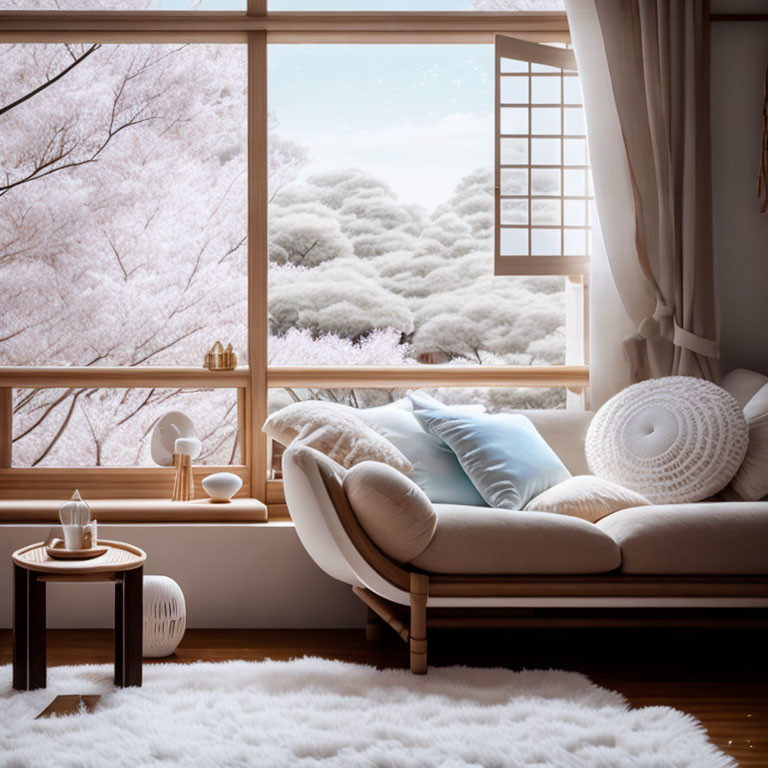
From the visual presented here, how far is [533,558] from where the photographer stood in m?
3.04

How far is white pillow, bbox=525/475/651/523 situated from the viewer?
338 cm

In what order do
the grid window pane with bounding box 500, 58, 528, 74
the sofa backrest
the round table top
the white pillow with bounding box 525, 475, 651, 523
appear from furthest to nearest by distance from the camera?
the grid window pane with bounding box 500, 58, 528, 74 → the sofa backrest → the white pillow with bounding box 525, 475, 651, 523 → the round table top

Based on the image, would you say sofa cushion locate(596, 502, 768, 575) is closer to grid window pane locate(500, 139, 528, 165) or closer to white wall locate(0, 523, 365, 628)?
white wall locate(0, 523, 365, 628)

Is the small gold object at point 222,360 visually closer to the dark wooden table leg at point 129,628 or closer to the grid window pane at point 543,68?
the dark wooden table leg at point 129,628

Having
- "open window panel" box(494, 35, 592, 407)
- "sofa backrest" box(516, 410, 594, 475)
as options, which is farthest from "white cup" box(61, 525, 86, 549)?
"open window panel" box(494, 35, 592, 407)

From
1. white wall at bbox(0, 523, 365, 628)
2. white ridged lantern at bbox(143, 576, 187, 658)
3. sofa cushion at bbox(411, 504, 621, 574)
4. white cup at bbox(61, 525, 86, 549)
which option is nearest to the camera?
white cup at bbox(61, 525, 86, 549)

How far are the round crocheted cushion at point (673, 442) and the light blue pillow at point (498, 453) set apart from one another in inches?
8.7

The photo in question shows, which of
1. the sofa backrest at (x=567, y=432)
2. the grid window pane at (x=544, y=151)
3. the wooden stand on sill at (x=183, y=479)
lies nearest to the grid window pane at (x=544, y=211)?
the grid window pane at (x=544, y=151)

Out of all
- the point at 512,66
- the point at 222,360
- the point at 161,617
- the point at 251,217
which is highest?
the point at 512,66

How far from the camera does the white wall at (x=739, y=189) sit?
4.25 meters

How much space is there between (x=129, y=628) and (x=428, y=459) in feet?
4.30

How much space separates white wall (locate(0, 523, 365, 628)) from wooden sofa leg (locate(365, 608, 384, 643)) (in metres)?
0.23

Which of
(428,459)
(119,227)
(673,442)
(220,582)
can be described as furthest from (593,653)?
(119,227)

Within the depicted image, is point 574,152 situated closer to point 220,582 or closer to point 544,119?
point 544,119
